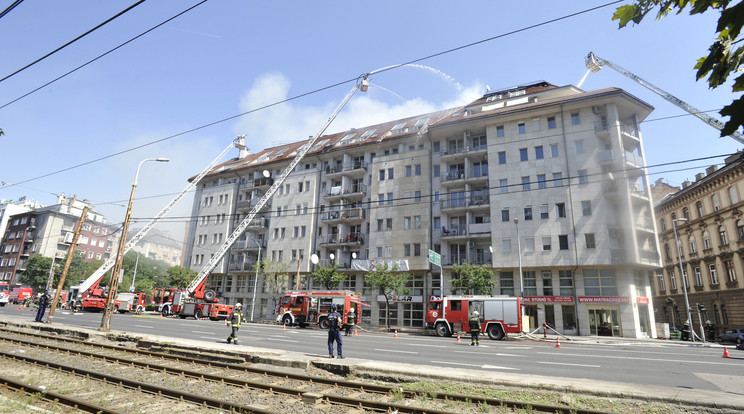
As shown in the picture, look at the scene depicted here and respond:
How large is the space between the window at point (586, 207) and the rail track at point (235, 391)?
3113 cm

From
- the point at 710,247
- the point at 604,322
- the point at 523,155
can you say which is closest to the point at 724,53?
the point at 604,322

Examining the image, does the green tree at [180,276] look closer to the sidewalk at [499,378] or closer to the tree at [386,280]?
the tree at [386,280]

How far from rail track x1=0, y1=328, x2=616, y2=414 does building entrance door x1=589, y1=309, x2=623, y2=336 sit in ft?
102

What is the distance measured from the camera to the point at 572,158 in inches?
1428

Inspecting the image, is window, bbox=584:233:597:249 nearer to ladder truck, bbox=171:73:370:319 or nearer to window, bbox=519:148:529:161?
window, bbox=519:148:529:161

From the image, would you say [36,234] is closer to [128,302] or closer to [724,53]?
[128,302]

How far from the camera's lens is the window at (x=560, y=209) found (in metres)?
35.5

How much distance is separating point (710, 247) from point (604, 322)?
790 inches

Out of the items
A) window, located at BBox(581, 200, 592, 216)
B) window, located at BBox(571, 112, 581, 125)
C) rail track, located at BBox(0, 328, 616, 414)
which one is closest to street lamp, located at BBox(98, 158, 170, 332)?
rail track, located at BBox(0, 328, 616, 414)

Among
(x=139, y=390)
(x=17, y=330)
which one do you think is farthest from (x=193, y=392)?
(x=17, y=330)

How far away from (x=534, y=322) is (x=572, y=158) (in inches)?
616

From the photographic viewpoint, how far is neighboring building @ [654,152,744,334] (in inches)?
1483

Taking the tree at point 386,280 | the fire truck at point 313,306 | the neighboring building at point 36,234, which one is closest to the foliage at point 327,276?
the tree at point 386,280

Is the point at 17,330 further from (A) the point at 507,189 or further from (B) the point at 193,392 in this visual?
(A) the point at 507,189
